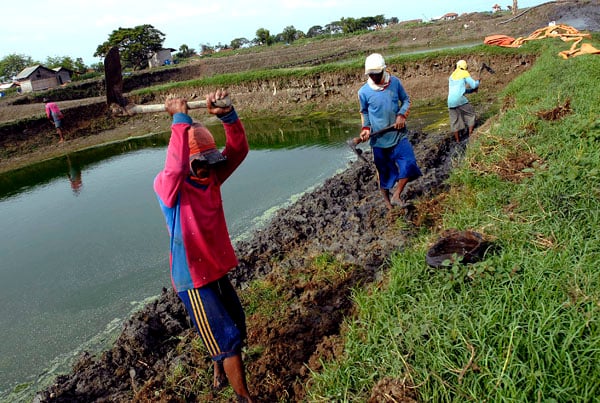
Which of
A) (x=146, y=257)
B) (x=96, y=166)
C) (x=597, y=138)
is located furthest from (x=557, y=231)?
(x=96, y=166)

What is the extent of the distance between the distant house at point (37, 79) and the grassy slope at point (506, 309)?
40091 mm

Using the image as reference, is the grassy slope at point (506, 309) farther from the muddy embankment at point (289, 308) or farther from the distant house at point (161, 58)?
the distant house at point (161, 58)

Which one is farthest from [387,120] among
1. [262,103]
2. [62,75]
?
[62,75]

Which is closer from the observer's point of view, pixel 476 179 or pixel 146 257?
pixel 476 179

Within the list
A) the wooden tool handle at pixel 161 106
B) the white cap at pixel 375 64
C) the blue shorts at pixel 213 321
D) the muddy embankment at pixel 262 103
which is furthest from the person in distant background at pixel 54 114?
the blue shorts at pixel 213 321

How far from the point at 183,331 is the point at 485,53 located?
49.9 feet

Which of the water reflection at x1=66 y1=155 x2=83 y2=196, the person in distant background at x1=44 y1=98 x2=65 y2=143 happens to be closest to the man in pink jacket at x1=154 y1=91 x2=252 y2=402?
the water reflection at x1=66 y1=155 x2=83 y2=196

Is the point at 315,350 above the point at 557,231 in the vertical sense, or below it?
below

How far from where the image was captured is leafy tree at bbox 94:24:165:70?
37.6 metres

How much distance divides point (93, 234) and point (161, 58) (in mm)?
43887

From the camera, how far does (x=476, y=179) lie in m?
4.55

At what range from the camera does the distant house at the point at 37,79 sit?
1341 inches

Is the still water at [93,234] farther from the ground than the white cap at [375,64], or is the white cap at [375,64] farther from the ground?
the white cap at [375,64]

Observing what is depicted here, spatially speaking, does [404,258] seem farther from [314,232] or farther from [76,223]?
[76,223]
